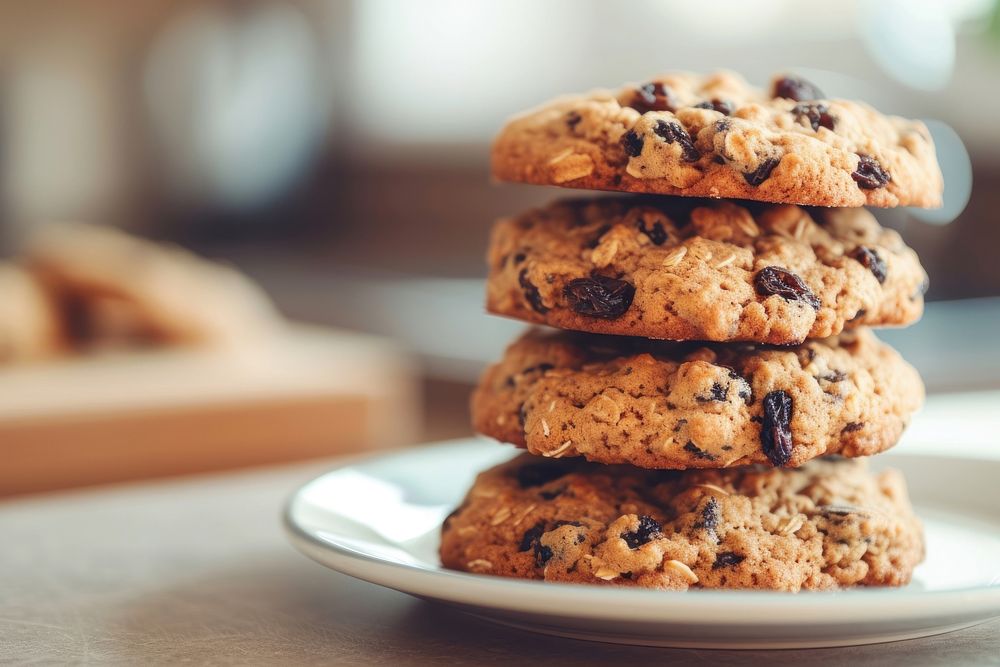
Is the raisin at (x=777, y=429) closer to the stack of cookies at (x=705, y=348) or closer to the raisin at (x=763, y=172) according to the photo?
the stack of cookies at (x=705, y=348)

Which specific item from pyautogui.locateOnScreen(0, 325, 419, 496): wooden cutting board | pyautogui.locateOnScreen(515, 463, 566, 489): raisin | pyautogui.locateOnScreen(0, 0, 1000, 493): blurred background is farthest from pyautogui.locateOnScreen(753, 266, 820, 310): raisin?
pyautogui.locateOnScreen(0, 0, 1000, 493): blurred background

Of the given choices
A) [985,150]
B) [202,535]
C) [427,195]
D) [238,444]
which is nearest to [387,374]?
[238,444]

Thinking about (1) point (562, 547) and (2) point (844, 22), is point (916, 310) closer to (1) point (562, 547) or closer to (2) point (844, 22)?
(1) point (562, 547)

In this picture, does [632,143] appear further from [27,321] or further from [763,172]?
[27,321]

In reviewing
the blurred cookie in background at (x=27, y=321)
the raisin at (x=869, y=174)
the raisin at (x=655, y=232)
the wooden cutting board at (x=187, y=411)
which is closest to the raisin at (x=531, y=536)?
the raisin at (x=655, y=232)

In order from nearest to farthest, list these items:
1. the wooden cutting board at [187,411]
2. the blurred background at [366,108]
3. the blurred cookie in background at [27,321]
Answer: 1. the wooden cutting board at [187,411]
2. the blurred cookie in background at [27,321]
3. the blurred background at [366,108]

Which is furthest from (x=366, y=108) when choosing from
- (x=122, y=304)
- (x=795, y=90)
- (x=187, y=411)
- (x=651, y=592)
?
(x=651, y=592)
